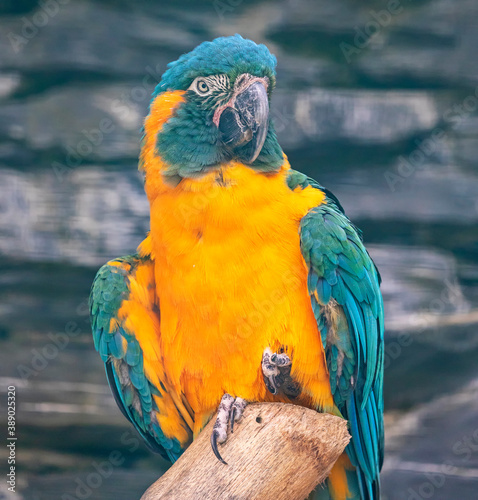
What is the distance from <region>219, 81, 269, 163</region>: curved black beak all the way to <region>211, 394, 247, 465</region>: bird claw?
0.83m

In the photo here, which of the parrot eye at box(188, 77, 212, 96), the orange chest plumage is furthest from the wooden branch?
the parrot eye at box(188, 77, 212, 96)

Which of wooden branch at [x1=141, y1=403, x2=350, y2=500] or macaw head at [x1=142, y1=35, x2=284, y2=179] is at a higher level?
macaw head at [x1=142, y1=35, x2=284, y2=179]

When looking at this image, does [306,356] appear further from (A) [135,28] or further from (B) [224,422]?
(A) [135,28]

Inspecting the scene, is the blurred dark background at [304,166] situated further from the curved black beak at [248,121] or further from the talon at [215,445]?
the talon at [215,445]

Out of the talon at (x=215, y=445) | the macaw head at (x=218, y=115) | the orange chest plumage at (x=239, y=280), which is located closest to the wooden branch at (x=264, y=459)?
the talon at (x=215, y=445)

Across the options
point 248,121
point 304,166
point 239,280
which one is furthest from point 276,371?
point 304,166

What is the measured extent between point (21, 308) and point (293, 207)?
2.16 meters

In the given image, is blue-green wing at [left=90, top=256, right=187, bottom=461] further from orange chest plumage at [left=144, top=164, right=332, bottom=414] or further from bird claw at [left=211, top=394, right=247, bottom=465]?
bird claw at [left=211, top=394, right=247, bottom=465]

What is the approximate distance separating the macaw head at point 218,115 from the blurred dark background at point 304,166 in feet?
4.31

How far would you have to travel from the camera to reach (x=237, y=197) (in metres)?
1.82

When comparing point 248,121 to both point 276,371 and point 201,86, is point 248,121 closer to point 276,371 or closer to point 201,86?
point 201,86

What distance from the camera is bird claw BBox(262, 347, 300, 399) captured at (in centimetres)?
179

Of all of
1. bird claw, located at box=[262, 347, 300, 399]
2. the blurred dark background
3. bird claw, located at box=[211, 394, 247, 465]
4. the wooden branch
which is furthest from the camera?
the blurred dark background

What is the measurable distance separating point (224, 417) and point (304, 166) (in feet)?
6.14
